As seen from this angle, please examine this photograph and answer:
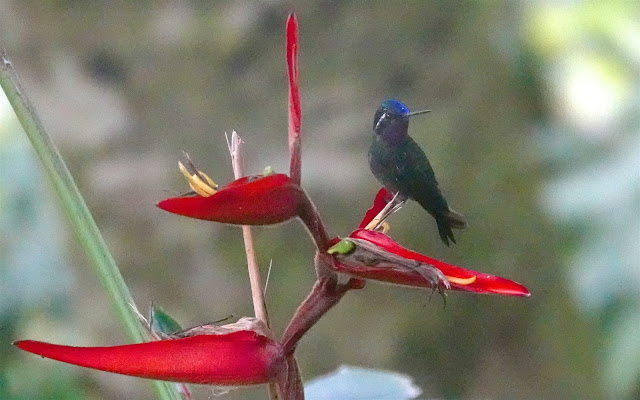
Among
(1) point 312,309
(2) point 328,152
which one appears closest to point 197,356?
(1) point 312,309

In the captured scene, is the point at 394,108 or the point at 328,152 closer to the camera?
the point at 394,108

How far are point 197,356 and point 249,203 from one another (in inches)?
2.5

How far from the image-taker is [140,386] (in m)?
1.12

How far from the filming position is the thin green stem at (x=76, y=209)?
25cm

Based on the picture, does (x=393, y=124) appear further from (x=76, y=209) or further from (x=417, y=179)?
(x=76, y=209)

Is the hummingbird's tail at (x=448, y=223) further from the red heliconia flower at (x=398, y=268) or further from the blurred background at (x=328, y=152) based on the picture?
the blurred background at (x=328, y=152)

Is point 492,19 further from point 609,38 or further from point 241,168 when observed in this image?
point 241,168

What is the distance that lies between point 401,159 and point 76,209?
0.44 ft

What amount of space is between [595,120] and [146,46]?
2.66ft

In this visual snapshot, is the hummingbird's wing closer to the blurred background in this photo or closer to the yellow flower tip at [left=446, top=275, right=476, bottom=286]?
the yellow flower tip at [left=446, top=275, right=476, bottom=286]

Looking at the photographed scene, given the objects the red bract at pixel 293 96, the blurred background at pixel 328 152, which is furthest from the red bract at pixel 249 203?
the blurred background at pixel 328 152

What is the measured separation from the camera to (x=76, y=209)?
0.87 ft

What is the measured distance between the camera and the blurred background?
1163 mm

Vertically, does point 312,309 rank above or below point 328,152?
above
